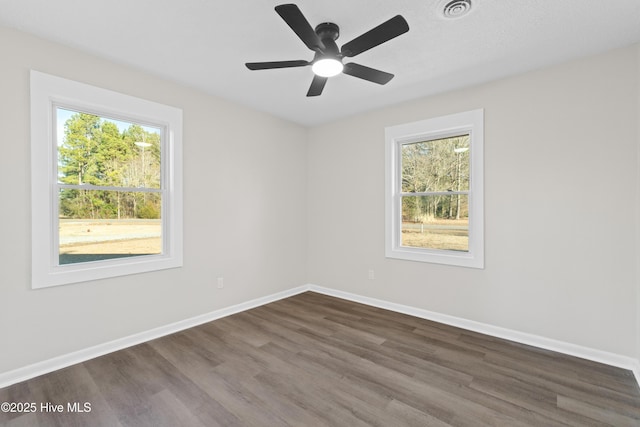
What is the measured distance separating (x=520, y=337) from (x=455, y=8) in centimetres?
293

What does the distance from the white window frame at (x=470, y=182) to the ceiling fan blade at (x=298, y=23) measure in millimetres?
1932

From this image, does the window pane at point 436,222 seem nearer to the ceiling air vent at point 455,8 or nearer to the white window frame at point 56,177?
the ceiling air vent at point 455,8

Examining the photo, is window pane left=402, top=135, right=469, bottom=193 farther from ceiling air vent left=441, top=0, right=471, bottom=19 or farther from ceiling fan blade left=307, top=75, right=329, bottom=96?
ceiling fan blade left=307, top=75, right=329, bottom=96

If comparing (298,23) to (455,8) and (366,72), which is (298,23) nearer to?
(366,72)

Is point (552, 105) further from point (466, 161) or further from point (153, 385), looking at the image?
point (153, 385)

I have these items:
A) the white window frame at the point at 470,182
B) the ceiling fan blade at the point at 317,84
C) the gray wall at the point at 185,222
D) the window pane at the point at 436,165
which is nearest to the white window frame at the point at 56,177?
the gray wall at the point at 185,222

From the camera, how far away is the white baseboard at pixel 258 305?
7.25ft

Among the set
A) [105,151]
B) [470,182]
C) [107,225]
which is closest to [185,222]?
[107,225]

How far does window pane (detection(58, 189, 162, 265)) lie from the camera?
247cm

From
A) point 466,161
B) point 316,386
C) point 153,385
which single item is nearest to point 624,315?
point 466,161

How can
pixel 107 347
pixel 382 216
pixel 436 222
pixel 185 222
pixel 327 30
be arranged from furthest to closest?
pixel 382 216 → pixel 436 222 → pixel 185 222 → pixel 107 347 → pixel 327 30

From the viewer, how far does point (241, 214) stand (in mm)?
3703

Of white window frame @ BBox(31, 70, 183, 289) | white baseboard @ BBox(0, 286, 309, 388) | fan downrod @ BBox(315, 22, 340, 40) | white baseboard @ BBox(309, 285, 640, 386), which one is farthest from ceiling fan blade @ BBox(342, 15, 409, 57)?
white baseboard @ BBox(0, 286, 309, 388)

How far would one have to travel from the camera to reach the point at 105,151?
2.69m
